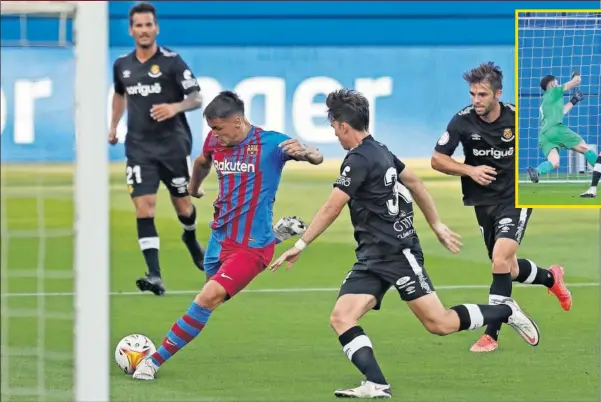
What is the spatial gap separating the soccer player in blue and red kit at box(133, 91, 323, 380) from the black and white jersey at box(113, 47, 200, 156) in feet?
9.14

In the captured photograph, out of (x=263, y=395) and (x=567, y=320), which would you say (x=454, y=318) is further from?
(x=567, y=320)

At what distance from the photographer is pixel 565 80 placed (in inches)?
374

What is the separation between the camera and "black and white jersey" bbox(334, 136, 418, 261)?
22.0 feet

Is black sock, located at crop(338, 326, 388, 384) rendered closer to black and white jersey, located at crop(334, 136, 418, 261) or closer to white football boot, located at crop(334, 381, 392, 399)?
white football boot, located at crop(334, 381, 392, 399)

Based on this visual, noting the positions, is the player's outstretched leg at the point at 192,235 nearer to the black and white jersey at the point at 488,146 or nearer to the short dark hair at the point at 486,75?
the black and white jersey at the point at 488,146

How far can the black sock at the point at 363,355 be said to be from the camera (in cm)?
646

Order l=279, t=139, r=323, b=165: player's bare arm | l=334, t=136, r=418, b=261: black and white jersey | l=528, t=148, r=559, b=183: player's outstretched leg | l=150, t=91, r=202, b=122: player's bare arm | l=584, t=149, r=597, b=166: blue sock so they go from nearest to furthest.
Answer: l=584, t=149, r=597, b=166: blue sock, l=528, t=148, r=559, b=183: player's outstretched leg, l=334, t=136, r=418, b=261: black and white jersey, l=279, t=139, r=323, b=165: player's bare arm, l=150, t=91, r=202, b=122: player's bare arm

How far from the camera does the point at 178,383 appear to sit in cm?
687

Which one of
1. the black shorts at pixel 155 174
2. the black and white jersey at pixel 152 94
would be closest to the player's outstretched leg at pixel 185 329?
the black shorts at pixel 155 174

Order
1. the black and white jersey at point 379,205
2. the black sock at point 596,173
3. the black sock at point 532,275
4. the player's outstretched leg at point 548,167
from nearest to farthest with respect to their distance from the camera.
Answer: the black sock at point 596,173, the player's outstretched leg at point 548,167, the black and white jersey at point 379,205, the black sock at point 532,275

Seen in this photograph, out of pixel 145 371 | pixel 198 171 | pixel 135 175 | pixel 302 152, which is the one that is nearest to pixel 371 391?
pixel 145 371

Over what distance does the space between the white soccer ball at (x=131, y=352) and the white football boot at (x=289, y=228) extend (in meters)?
0.90

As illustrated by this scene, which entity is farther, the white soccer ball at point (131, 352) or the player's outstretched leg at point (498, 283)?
the player's outstretched leg at point (498, 283)

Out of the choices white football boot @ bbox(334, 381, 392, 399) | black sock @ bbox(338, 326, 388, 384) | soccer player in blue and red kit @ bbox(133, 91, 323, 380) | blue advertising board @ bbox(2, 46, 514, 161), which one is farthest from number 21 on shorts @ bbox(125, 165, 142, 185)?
blue advertising board @ bbox(2, 46, 514, 161)
